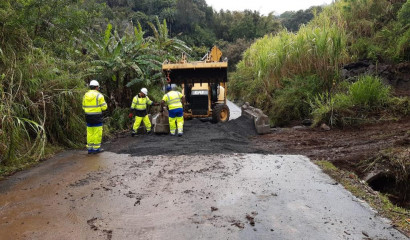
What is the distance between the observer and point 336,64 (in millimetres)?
10531

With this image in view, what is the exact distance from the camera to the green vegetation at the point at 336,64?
843 cm

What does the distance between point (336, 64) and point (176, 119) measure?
543 centimetres

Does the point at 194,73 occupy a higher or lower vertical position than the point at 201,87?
higher

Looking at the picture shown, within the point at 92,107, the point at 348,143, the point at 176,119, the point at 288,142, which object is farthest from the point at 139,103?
the point at 348,143

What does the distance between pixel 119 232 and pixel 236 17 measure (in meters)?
52.4

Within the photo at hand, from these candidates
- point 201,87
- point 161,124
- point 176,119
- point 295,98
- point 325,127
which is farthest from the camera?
point 201,87

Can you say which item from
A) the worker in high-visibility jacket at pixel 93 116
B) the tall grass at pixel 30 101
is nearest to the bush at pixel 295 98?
the worker in high-visibility jacket at pixel 93 116

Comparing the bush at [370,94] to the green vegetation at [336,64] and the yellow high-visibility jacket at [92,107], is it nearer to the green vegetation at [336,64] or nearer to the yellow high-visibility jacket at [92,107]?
the green vegetation at [336,64]

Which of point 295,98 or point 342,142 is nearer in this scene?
point 342,142

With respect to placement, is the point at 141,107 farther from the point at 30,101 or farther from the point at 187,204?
the point at 187,204

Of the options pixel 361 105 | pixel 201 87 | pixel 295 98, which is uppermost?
pixel 201 87

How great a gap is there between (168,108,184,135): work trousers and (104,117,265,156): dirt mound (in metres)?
0.23

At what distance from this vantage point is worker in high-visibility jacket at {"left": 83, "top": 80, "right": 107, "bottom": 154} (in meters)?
7.34

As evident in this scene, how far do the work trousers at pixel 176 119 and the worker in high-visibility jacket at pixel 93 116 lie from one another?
7.23ft
